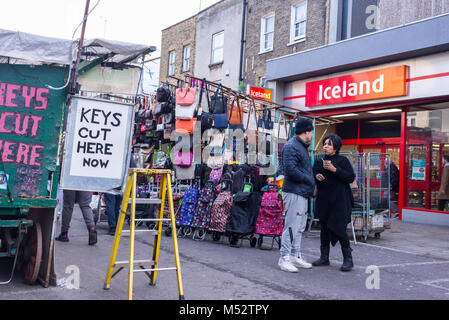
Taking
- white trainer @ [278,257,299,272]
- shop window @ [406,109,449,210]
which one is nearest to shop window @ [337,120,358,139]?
shop window @ [406,109,449,210]

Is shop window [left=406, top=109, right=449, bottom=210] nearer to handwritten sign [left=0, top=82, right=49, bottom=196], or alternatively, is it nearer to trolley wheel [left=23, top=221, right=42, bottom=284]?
trolley wheel [left=23, top=221, right=42, bottom=284]

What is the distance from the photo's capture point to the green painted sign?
5.07m

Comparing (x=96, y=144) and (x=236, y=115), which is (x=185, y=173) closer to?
(x=236, y=115)

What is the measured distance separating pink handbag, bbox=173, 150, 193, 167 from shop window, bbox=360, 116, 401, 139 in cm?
736

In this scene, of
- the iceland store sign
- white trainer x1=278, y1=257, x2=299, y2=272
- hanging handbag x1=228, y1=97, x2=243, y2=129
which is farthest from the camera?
the iceland store sign

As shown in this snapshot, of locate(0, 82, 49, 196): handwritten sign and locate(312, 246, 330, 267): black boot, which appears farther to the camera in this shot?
locate(312, 246, 330, 267): black boot

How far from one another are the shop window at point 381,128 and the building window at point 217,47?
8.86 meters

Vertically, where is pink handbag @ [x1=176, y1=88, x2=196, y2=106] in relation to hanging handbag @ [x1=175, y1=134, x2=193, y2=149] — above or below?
above

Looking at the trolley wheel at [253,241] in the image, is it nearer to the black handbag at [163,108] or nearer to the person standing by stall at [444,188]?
the black handbag at [163,108]

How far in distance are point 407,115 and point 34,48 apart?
11175 millimetres

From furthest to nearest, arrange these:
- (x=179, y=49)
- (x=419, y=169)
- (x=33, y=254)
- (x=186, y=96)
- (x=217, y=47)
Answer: (x=179, y=49) → (x=217, y=47) → (x=419, y=169) → (x=186, y=96) → (x=33, y=254)

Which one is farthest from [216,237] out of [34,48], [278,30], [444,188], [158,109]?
[278,30]

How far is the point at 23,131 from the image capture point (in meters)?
5.16
